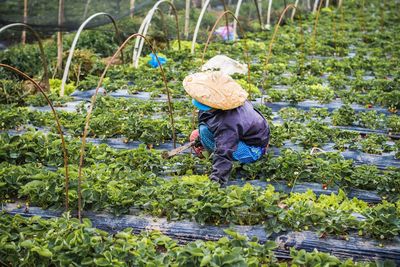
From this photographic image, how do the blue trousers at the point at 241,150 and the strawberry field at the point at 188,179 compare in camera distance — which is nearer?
the strawberry field at the point at 188,179

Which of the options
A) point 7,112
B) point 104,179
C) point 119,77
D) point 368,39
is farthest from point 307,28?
point 104,179

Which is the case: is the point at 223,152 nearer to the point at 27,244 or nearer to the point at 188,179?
the point at 188,179

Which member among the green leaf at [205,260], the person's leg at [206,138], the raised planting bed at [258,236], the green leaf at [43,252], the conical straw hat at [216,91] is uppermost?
the conical straw hat at [216,91]

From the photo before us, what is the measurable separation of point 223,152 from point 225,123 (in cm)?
25

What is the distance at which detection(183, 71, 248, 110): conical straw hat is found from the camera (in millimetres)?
4461

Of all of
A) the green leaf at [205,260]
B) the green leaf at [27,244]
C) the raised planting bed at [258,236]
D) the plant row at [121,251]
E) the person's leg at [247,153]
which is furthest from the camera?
the person's leg at [247,153]

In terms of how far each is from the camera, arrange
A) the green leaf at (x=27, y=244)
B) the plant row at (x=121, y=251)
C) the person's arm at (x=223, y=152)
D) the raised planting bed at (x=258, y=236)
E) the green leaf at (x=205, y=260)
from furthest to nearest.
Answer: the person's arm at (x=223, y=152), the raised planting bed at (x=258, y=236), the green leaf at (x=27, y=244), the plant row at (x=121, y=251), the green leaf at (x=205, y=260)

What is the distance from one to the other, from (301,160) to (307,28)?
8.29 metres

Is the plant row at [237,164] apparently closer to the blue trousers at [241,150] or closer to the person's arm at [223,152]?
the blue trousers at [241,150]

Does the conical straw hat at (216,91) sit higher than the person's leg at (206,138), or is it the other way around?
the conical straw hat at (216,91)

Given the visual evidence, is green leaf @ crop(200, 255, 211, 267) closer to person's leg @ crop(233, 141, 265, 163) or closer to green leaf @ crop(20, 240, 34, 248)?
green leaf @ crop(20, 240, 34, 248)

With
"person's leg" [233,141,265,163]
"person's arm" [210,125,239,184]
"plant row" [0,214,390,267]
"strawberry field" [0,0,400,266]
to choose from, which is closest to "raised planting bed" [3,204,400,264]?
"strawberry field" [0,0,400,266]

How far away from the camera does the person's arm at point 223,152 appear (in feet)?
14.6

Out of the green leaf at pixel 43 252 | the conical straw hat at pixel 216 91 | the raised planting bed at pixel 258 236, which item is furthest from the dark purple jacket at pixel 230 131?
the green leaf at pixel 43 252
